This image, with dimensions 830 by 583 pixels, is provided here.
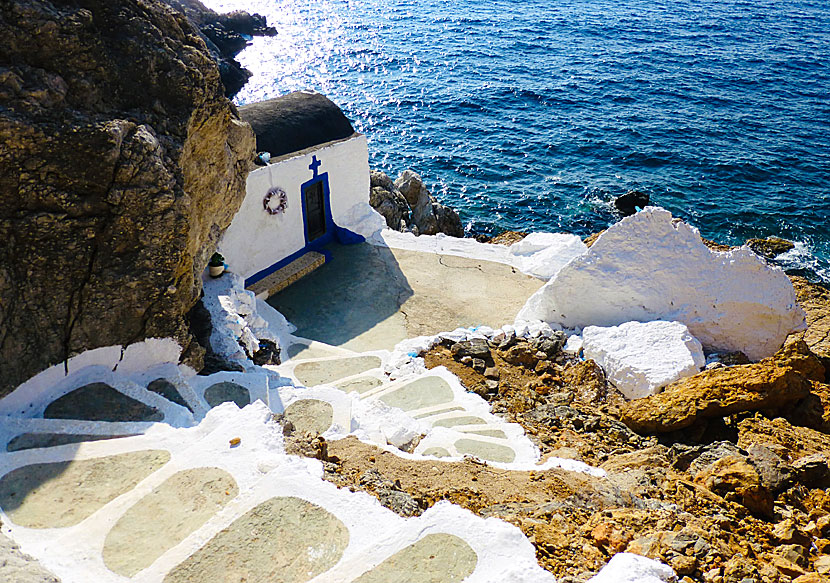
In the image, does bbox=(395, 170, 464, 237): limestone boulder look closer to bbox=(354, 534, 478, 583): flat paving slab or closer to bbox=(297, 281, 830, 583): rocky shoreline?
bbox=(297, 281, 830, 583): rocky shoreline

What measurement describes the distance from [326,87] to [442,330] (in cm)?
3076

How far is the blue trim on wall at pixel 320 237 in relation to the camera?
49.3ft

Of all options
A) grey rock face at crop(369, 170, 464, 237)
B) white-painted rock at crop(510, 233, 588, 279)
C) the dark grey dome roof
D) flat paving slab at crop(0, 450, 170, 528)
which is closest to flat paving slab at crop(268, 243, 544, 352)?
white-painted rock at crop(510, 233, 588, 279)

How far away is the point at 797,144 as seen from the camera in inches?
1236

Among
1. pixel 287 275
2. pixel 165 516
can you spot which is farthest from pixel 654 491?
pixel 287 275

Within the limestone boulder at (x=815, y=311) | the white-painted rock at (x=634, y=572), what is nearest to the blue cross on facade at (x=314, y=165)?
the limestone boulder at (x=815, y=311)

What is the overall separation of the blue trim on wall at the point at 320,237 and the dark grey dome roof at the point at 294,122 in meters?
0.64

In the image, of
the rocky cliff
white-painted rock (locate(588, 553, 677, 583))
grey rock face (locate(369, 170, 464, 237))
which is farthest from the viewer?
grey rock face (locate(369, 170, 464, 237))

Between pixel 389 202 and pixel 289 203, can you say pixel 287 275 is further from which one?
pixel 389 202

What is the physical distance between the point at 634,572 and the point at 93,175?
653 centimetres

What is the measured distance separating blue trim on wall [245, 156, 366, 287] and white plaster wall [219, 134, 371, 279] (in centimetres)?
10

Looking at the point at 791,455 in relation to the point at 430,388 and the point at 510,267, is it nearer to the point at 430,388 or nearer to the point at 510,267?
the point at 430,388

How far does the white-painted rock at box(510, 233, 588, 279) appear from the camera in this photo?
1595cm

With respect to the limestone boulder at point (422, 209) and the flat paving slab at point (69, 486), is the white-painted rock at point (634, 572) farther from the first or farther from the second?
the limestone boulder at point (422, 209)
